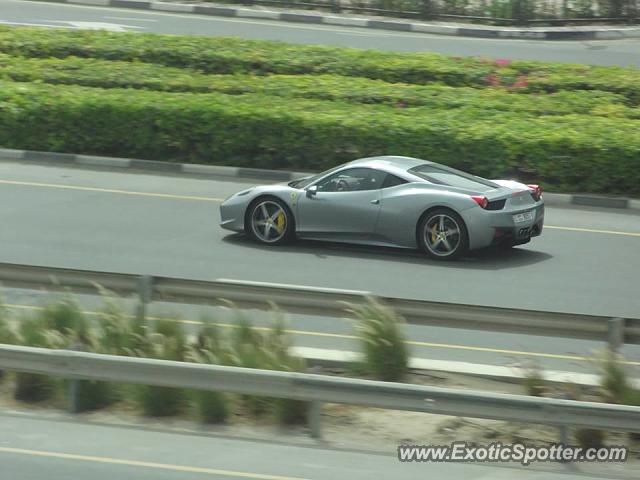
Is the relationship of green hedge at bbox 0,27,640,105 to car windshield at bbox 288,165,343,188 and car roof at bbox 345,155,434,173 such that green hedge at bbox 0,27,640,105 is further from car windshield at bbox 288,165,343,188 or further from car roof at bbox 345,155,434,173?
car windshield at bbox 288,165,343,188

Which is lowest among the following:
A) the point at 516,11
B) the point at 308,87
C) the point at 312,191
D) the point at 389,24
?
the point at 312,191

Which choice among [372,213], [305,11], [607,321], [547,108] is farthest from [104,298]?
[305,11]

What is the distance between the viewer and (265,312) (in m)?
10.3

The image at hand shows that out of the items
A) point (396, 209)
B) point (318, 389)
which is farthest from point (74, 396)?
point (396, 209)

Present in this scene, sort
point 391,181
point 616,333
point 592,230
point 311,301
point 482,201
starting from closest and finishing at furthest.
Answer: point 616,333, point 311,301, point 482,201, point 391,181, point 592,230

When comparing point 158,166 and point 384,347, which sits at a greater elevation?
point 384,347

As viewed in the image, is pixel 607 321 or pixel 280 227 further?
pixel 280 227

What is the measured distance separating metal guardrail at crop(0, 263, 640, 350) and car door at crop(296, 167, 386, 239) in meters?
4.43

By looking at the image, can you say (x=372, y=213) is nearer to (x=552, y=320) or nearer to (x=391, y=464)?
(x=552, y=320)

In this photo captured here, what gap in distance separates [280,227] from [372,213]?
129cm

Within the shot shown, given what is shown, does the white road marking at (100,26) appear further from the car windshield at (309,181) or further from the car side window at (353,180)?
the car side window at (353,180)

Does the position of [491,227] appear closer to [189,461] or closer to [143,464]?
[189,461]

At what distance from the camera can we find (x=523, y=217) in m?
14.3

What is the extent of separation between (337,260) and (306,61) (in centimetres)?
1022
